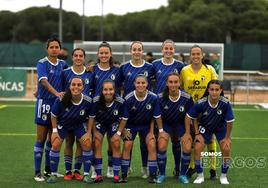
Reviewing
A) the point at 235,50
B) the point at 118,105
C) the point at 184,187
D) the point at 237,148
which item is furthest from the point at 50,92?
the point at 235,50

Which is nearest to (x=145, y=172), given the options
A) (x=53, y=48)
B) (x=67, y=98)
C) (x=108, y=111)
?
(x=108, y=111)

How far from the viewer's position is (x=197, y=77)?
7.01 m

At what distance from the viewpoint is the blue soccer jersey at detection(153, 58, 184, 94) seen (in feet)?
23.0

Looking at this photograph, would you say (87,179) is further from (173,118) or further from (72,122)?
(173,118)

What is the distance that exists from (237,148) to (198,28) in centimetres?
4049

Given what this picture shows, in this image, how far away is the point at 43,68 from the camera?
22.5 feet

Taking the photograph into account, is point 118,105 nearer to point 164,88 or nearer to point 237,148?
point 164,88

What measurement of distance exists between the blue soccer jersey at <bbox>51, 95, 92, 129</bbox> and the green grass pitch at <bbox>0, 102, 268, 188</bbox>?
748 millimetres

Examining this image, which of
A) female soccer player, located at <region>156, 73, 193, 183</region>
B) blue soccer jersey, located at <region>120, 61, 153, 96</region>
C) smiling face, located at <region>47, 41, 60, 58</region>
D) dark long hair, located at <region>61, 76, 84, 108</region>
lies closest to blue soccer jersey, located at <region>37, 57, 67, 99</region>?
smiling face, located at <region>47, 41, 60, 58</region>

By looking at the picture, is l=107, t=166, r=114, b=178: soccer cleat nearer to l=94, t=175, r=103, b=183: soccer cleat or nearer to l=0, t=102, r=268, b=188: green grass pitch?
l=0, t=102, r=268, b=188: green grass pitch

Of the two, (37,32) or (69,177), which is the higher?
(37,32)

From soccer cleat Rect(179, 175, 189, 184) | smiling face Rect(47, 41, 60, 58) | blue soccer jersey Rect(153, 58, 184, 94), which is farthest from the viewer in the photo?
blue soccer jersey Rect(153, 58, 184, 94)

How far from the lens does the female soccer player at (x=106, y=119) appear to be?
6.78m

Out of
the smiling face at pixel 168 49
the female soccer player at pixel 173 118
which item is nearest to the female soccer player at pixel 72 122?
the female soccer player at pixel 173 118
